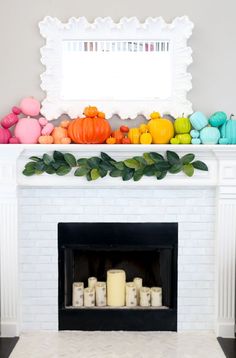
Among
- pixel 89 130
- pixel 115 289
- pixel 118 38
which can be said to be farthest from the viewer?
pixel 115 289

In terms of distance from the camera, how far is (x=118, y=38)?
10.6ft

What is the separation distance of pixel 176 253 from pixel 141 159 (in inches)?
27.6

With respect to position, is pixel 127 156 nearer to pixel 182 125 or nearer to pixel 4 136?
pixel 182 125

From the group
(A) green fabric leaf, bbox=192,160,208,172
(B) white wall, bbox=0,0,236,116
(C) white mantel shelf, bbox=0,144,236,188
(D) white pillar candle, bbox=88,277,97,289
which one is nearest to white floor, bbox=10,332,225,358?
(D) white pillar candle, bbox=88,277,97,289

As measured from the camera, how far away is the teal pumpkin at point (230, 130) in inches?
125

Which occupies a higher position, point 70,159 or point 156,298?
point 70,159

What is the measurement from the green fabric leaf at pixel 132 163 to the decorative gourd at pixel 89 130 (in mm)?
211

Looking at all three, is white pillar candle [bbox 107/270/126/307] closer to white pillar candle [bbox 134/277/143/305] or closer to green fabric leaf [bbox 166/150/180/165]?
white pillar candle [bbox 134/277/143/305]

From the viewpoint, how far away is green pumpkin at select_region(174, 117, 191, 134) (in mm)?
3174

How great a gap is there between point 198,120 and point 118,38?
737mm

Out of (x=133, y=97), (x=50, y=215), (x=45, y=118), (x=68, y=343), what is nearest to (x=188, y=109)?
(x=133, y=97)

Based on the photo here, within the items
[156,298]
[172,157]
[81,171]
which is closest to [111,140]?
[81,171]

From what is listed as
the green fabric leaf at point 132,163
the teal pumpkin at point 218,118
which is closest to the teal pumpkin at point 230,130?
the teal pumpkin at point 218,118

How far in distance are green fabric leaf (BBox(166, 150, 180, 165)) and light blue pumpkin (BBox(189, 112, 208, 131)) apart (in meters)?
0.24
